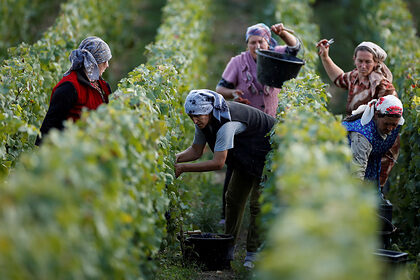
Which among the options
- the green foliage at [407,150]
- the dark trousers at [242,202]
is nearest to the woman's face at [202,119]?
the dark trousers at [242,202]

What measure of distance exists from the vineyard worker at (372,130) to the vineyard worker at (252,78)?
47.6 inches

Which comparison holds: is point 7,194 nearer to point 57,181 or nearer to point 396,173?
point 57,181

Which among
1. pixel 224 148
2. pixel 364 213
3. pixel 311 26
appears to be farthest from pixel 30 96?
pixel 311 26

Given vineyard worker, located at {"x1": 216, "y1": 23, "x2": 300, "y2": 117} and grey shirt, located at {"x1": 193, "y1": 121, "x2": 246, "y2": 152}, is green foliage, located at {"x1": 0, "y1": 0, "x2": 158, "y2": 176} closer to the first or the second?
grey shirt, located at {"x1": 193, "y1": 121, "x2": 246, "y2": 152}

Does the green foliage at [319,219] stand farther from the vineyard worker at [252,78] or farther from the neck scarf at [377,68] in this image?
the vineyard worker at [252,78]

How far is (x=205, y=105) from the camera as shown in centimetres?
469

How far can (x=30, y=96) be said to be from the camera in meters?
5.98

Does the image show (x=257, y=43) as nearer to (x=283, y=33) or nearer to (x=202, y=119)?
(x=283, y=33)

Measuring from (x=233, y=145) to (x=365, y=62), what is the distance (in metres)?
1.45

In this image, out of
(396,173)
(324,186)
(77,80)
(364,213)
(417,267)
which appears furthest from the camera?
(396,173)

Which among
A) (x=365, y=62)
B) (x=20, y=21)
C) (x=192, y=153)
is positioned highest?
(x=365, y=62)

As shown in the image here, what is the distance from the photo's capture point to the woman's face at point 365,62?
5508mm

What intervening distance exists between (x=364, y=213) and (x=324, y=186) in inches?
9.2

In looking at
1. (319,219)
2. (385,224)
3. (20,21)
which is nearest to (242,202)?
(385,224)
